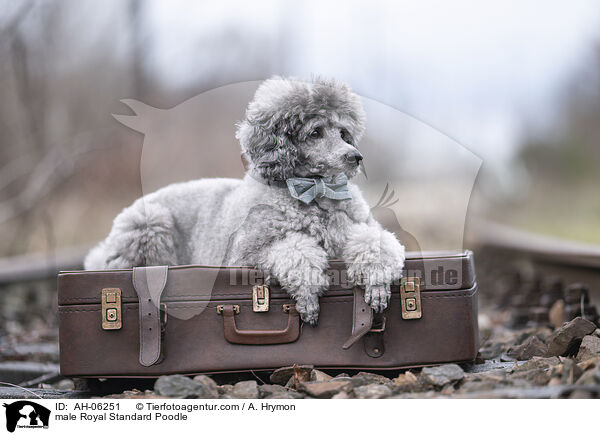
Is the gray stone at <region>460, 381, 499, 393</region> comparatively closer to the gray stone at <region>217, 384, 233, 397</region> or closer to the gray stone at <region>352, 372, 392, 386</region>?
the gray stone at <region>352, 372, 392, 386</region>

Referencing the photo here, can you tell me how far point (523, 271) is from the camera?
6699 millimetres

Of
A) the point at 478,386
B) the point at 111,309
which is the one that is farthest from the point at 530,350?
the point at 111,309

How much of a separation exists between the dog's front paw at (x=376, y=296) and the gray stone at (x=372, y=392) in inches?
16.5

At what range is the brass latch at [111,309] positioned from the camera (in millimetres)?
2941

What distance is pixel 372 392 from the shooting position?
2480mm

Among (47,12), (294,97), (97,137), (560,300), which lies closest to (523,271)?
(560,300)

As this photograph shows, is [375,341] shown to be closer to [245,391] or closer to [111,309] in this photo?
[245,391]

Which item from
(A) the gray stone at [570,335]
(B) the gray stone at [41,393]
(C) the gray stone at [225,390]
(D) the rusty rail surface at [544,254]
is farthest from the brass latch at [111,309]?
(D) the rusty rail surface at [544,254]

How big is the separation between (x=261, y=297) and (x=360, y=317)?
0.51 metres

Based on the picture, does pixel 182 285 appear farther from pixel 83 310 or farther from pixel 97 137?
pixel 97 137

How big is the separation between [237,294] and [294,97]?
1063 mm
